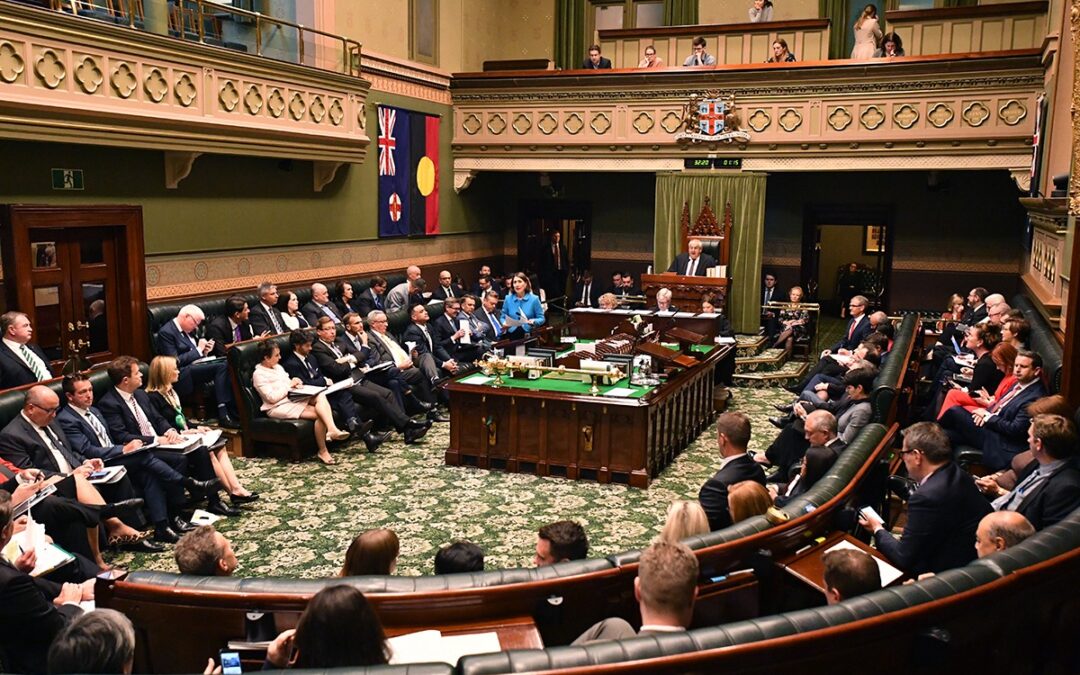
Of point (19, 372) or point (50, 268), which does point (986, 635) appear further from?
point (50, 268)

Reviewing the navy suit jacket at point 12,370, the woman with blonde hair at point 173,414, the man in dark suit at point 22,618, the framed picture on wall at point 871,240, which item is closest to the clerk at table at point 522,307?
the woman with blonde hair at point 173,414

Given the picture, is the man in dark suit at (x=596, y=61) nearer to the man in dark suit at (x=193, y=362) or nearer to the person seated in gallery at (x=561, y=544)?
the man in dark suit at (x=193, y=362)

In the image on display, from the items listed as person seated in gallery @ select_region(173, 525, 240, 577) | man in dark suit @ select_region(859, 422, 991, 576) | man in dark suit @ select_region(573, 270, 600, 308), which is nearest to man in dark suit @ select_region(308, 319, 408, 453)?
person seated in gallery @ select_region(173, 525, 240, 577)

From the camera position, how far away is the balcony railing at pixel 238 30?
889 centimetres

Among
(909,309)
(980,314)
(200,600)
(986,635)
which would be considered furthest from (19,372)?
(909,309)

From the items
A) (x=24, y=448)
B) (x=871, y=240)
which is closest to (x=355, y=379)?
(x=24, y=448)

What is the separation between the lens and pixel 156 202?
414 inches

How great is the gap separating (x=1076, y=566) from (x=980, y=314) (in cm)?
772

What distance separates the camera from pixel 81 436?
6227mm

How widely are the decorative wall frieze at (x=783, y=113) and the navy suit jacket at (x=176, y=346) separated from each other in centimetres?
791

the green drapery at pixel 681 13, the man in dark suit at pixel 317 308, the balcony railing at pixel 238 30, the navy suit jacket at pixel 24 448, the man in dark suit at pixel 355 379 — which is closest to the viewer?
the navy suit jacket at pixel 24 448

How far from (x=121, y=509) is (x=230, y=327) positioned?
4.03m

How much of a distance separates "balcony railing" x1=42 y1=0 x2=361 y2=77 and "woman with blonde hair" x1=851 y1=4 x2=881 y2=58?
7.77 meters

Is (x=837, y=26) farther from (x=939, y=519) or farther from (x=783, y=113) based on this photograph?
(x=939, y=519)
